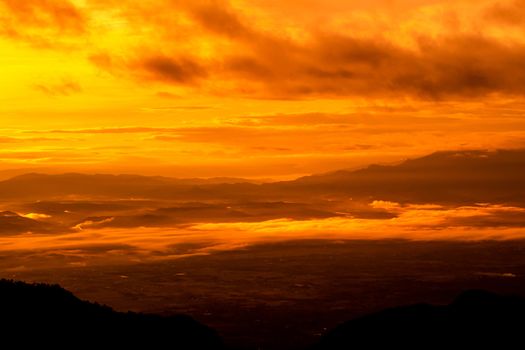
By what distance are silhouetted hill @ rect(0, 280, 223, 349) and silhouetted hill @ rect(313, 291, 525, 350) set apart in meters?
15.0

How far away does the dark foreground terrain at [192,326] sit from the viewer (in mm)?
87938

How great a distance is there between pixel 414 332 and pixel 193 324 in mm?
24223

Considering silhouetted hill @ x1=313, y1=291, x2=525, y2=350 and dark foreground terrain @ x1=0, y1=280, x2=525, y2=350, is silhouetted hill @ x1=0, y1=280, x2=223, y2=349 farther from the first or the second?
silhouetted hill @ x1=313, y1=291, x2=525, y2=350

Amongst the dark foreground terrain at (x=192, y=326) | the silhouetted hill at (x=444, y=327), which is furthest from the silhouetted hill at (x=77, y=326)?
the silhouetted hill at (x=444, y=327)

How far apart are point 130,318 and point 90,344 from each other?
10.6 metres

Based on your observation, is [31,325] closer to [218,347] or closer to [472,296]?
[218,347]

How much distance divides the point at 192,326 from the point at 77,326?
13155 mm

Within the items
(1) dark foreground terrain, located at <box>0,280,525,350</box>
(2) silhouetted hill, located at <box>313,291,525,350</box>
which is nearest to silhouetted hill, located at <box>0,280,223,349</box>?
(1) dark foreground terrain, located at <box>0,280,525,350</box>

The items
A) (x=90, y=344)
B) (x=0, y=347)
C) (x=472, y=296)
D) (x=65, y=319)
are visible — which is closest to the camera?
(x=0, y=347)

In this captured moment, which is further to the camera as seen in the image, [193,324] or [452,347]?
[193,324]

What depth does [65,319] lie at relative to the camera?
9150cm

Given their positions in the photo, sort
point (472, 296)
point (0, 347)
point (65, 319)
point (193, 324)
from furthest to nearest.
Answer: point (472, 296) < point (193, 324) < point (65, 319) < point (0, 347)

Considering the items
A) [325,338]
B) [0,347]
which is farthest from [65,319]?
[325,338]

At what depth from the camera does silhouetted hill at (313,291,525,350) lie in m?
91.4
